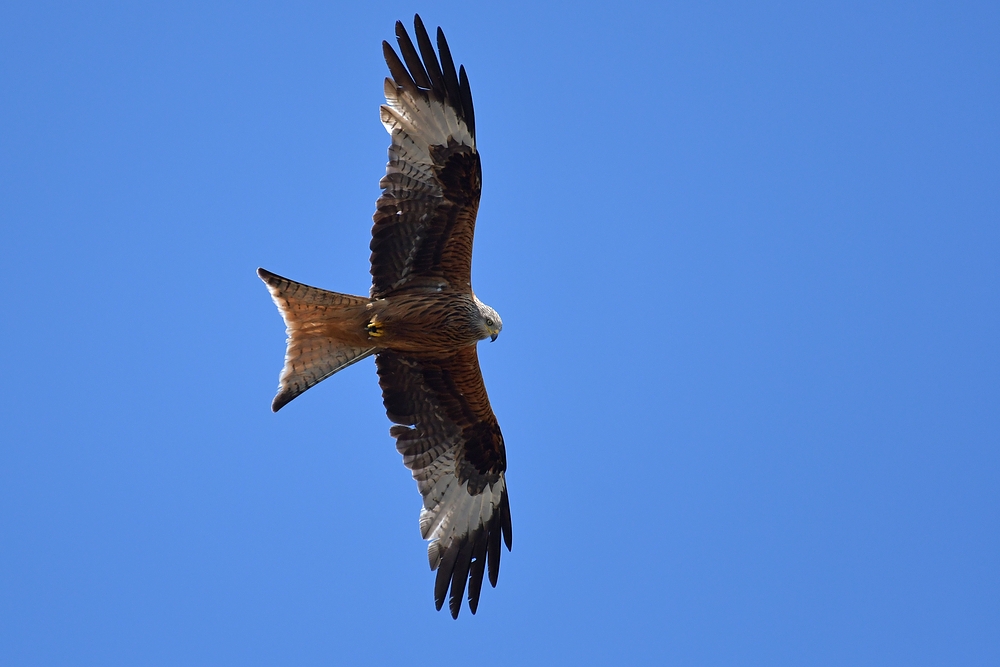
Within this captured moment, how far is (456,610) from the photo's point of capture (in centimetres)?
991

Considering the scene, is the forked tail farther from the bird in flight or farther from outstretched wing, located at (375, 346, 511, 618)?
outstretched wing, located at (375, 346, 511, 618)

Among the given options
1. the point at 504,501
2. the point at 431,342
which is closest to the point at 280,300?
the point at 431,342

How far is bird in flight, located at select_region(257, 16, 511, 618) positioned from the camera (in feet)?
29.9

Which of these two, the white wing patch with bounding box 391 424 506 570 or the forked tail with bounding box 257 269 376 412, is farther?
the white wing patch with bounding box 391 424 506 570

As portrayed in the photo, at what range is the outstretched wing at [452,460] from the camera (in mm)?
9945

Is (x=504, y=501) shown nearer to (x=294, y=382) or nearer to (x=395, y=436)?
(x=395, y=436)

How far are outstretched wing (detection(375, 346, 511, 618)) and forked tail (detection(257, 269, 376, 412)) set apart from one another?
0.61 metres

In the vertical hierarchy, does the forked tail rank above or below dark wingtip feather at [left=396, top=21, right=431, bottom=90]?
→ below

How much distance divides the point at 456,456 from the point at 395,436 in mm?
633

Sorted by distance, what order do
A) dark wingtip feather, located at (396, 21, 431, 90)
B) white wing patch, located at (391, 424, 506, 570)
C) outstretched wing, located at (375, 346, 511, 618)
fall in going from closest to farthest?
dark wingtip feather, located at (396, 21, 431, 90)
outstretched wing, located at (375, 346, 511, 618)
white wing patch, located at (391, 424, 506, 570)

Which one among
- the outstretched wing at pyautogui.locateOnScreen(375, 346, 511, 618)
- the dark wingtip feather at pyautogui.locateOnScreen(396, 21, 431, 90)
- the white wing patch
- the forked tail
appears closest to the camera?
the dark wingtip feather at pyautogui.locateOnScreen(396, 21, 431, 90)

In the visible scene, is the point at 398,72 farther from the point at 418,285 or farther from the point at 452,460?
the point at 452,460

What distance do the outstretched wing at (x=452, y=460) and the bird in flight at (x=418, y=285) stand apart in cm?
2

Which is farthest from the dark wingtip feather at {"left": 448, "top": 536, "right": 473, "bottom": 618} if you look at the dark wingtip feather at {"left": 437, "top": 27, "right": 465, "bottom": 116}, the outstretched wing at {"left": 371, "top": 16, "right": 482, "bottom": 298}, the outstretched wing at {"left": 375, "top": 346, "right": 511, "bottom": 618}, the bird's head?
the dark wingtip feather at {"left": 437, "top": 27, "right": 465, "bottom": 116}
